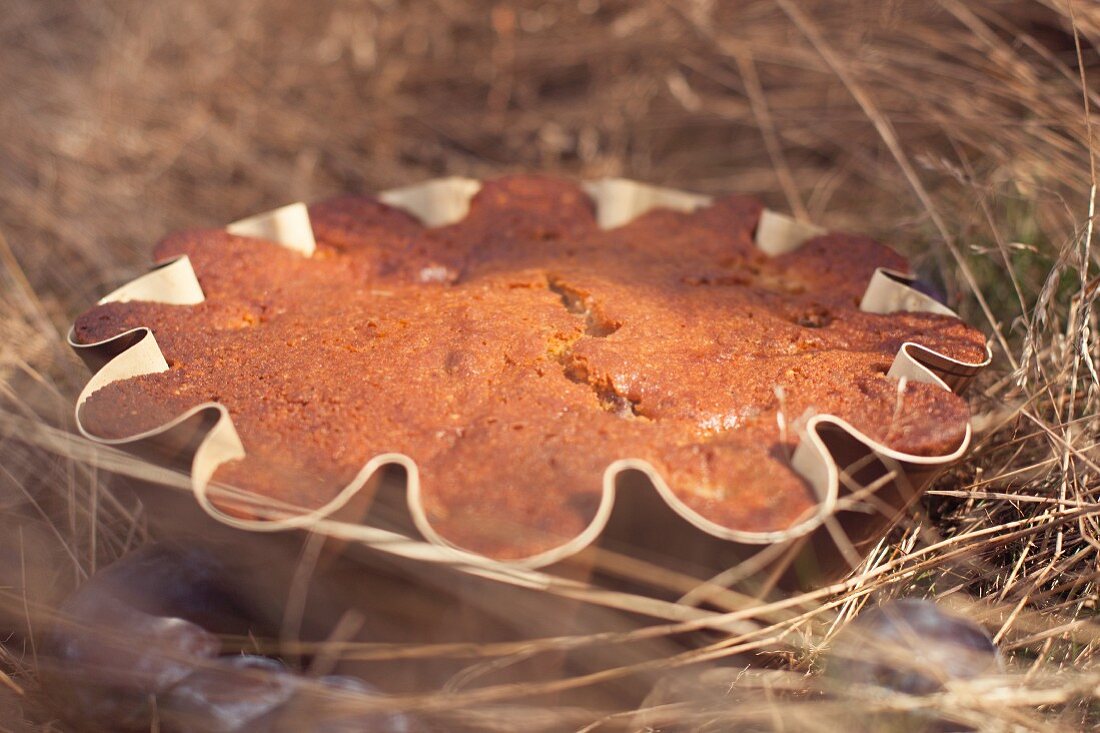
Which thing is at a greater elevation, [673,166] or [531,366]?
[531,366]

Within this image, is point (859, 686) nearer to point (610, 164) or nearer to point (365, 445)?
point (365, 445)

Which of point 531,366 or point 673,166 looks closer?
point 531,366

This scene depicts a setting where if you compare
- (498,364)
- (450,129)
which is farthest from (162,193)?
(498,364)

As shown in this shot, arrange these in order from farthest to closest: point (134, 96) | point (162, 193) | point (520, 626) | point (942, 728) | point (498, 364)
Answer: point (134, 96)
point (162, 193)
point (498, 364)
point (520, 626)
point (942, 728)

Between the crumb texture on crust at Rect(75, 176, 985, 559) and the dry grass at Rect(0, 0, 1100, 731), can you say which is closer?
the crumb texture on crust at Rect(75, 176, 985, 559)

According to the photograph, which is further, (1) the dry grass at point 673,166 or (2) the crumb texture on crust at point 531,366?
(1) the dry grass at point 673,166
